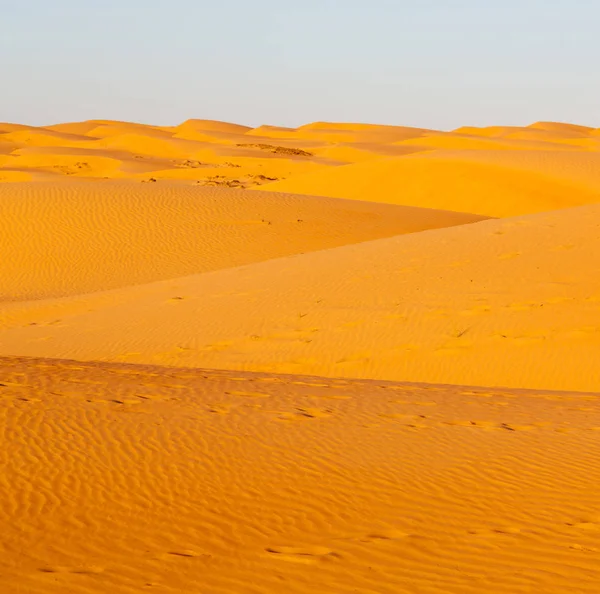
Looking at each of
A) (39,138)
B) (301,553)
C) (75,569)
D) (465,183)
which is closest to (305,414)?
(301,553)

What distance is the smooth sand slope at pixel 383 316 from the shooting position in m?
11.4

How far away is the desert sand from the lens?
4.57m

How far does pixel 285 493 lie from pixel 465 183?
2706 centimetres

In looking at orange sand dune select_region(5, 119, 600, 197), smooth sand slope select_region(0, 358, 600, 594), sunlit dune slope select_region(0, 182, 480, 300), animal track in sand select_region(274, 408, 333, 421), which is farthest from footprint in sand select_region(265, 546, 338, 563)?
orange sand dune select_region(5, 119, 600, 197)

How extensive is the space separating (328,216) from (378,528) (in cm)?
2150

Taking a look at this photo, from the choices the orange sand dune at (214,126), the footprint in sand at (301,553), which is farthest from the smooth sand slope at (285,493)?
the orange sand dune at (214,126)

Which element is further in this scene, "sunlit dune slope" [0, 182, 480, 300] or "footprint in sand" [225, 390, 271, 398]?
"sunlit dune slope" [0, 182, 480, 300]

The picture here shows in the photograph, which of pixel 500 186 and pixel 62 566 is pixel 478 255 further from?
pixel 500 186

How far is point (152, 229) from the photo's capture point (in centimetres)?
2436

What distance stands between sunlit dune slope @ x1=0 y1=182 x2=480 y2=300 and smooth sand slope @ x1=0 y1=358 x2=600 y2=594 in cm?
1332

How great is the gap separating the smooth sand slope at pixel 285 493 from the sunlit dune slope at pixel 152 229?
13.3 m

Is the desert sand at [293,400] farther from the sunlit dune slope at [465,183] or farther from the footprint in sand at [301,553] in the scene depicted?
the sunlit dune slope at [465,183]

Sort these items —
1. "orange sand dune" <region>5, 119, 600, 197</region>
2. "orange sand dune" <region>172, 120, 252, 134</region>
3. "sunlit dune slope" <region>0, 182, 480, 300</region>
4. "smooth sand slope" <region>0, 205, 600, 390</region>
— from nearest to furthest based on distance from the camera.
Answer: "smooth sand slope" <region>0, 205, 600, 390</region> → "sunlit dune slope" <region>0, 182, 480, 300</region> → "orange sand dune" <region>5, 119, 600, 197</region> → "orange sand dune" <region>172, 120, 252, 134</region>

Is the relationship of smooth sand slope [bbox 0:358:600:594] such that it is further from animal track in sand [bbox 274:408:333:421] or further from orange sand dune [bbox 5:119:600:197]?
orange sand dune [bbox 5:119:600:197]
